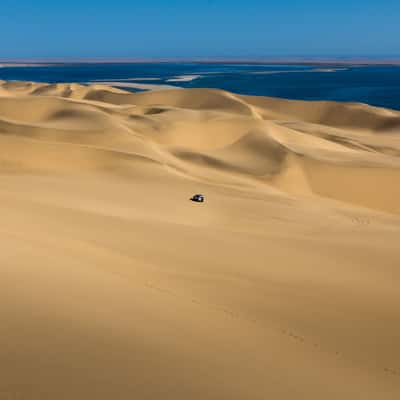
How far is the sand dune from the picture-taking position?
436 cm

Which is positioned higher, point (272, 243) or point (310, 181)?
point (272, 243)

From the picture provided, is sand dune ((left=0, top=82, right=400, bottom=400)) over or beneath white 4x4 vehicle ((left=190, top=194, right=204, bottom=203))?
over

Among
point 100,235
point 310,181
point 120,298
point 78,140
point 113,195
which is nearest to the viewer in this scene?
point 120,298

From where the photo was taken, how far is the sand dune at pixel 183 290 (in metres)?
4.36

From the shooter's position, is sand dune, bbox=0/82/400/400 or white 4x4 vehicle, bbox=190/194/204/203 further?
white 4x4 vehicle, bbox=190/194/204/203

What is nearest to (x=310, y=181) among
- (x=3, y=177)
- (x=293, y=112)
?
(x=3, y=177)

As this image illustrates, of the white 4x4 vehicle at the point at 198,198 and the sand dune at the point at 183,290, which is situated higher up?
the sand dune at the point at 183,290

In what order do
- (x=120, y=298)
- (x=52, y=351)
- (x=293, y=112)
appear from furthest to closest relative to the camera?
(x=293, y=112)
(x=120, y=298)
(x=52, y=351)

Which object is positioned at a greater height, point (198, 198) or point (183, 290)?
point (183, 290)

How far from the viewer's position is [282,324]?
630 centimetres

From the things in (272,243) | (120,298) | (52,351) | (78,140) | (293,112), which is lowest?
(293,112)

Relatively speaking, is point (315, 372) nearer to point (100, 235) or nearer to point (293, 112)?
point (100, 235)

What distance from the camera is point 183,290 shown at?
6938 mm

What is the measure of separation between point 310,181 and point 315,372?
19055mm
